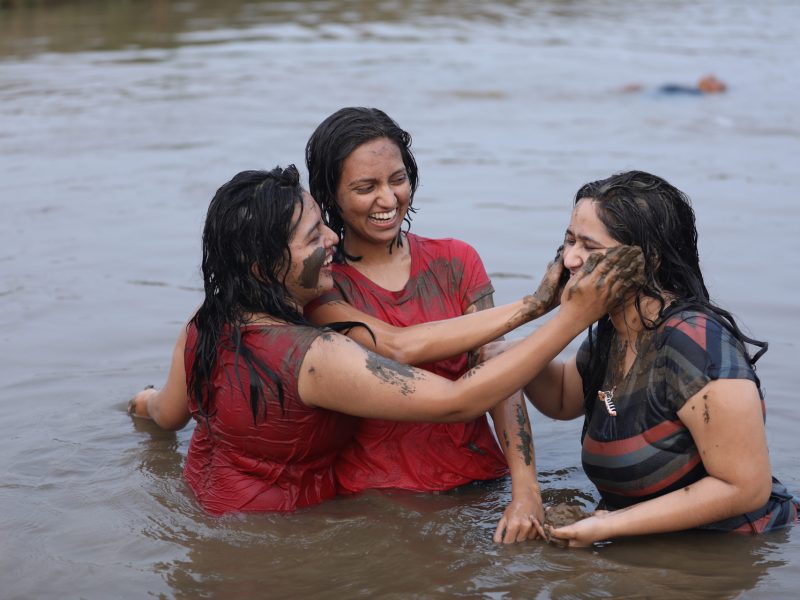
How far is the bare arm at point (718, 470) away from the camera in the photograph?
150 inches

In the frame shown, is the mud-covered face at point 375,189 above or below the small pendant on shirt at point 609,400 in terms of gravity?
above

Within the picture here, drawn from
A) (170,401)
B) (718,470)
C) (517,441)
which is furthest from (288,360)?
(718,470)

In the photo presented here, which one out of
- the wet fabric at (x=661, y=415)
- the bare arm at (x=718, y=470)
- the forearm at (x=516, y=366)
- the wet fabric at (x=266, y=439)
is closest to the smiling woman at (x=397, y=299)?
the wet fabric at (x=266, y=439)

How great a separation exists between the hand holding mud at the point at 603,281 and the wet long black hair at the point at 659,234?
104 millimetres

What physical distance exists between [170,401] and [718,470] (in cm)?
267

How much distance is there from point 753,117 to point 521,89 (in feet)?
12.0

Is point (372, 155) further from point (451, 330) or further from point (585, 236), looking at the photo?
point (585, 236)

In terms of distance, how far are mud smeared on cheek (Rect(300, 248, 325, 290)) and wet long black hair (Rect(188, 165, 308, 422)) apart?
0.24 feet

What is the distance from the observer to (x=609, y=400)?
426 centimetres

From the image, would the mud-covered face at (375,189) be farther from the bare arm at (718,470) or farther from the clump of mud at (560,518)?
the bare arm at (718,470)

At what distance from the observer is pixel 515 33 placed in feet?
79.0

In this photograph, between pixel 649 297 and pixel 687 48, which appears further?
pixel 687 48

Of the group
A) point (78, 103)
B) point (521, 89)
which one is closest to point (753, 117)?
point (521, 89)

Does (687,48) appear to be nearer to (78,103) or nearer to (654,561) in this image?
(78,103)
